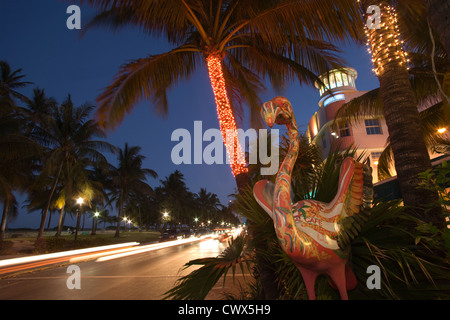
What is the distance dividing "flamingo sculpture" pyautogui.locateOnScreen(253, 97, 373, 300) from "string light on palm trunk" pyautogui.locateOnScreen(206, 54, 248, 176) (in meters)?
2.37

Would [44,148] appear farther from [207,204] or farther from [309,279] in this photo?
[207,204]

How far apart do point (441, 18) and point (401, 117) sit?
165 cm

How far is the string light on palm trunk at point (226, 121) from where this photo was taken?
14.0 feet

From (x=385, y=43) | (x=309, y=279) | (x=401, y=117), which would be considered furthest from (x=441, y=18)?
(x=385, y=43)

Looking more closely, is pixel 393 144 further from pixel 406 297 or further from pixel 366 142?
pixel 366 142

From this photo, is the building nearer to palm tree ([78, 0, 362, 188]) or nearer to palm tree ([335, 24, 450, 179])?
palm tree ([335, 24, 450, 179])

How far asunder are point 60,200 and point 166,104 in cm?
1994

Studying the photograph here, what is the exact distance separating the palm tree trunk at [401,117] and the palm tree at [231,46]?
68 centimetres

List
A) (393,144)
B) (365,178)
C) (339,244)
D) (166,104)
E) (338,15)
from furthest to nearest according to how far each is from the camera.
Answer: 1. (166,104)
2. (338,15)
3. (393,144)
4. (365,178)
5. (339,244)

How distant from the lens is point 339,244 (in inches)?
66.6

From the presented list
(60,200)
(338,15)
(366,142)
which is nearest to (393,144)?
(338,15)

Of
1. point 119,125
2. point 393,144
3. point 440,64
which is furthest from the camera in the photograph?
point 440,64

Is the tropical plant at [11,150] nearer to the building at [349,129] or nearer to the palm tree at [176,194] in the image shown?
the building at [349,129]

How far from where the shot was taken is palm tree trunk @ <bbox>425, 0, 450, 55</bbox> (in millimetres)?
1596
